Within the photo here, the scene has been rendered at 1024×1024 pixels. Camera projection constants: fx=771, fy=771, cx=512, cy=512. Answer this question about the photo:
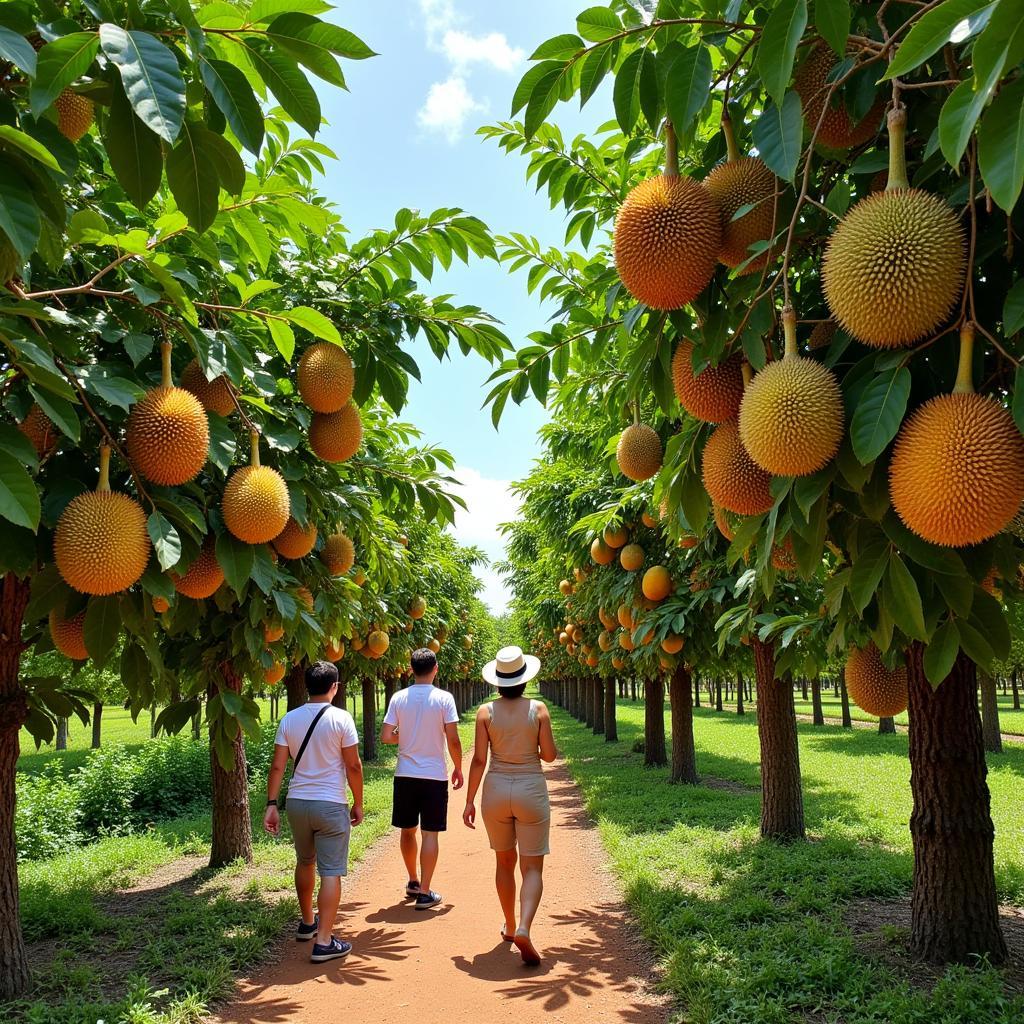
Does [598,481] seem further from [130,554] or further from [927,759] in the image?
[130,554]

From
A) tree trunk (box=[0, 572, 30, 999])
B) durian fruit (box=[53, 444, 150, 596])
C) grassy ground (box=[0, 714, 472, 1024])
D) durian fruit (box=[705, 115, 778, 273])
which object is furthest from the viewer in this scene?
tree trunk (box=[0, 572, 30, 999])

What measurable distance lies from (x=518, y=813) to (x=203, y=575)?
9.73 ft

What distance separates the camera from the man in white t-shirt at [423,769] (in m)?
6.65

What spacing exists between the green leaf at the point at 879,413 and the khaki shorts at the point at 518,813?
418 cm

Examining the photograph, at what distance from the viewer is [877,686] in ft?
11.4

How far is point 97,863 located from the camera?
8.30 metres

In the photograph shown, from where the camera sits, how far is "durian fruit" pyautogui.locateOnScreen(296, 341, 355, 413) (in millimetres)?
3662

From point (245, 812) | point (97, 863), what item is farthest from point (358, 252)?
point (97, 863)

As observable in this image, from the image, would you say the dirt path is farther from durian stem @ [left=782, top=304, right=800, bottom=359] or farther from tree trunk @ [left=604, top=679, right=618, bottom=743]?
tree trunk @ [left=604, top=679, right=618, bottom=743]

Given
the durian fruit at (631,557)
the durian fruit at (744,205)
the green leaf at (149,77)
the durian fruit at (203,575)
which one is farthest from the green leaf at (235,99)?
the durian fruit at (631,557)

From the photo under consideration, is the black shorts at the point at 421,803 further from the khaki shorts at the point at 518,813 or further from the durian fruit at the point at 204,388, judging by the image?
the durian fruit at the point at 204,388

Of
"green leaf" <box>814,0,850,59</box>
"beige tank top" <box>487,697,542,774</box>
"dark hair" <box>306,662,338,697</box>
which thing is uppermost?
"green leaf" <box>814,0,850,59</box>

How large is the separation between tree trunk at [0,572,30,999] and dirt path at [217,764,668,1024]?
1345 millimetres

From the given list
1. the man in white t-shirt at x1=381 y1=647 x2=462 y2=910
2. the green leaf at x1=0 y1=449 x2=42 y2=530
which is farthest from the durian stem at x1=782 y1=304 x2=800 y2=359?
the man in white t-shirt at x1=381 y1=647 x2=462 y2=910
